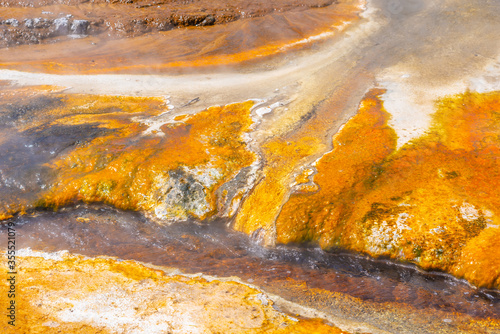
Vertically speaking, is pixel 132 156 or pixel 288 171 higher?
pixel 132 156

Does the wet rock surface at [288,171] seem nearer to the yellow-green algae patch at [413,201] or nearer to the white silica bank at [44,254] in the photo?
the yellow-green algae patch at [413,201]

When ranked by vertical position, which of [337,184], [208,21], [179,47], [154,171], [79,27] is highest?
[79,27]

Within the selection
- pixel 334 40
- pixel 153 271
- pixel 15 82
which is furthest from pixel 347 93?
pixel 15 82

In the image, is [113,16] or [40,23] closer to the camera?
[40,23]

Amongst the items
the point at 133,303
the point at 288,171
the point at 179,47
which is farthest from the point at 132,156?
the point at 179,47

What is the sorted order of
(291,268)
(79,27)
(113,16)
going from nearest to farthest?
Result: (291,268) < (79,27) < (113,16)

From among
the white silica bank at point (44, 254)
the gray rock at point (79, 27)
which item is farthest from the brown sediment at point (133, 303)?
the gray rock at point (79, 27)

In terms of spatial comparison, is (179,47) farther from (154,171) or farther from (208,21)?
(154,171)

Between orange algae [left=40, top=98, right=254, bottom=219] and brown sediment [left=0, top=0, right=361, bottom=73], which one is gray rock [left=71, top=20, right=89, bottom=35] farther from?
orange algae [left=40, top=98, right=254, bottom=219]

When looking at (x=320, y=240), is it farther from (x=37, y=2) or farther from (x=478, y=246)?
(x=37, y=2)
